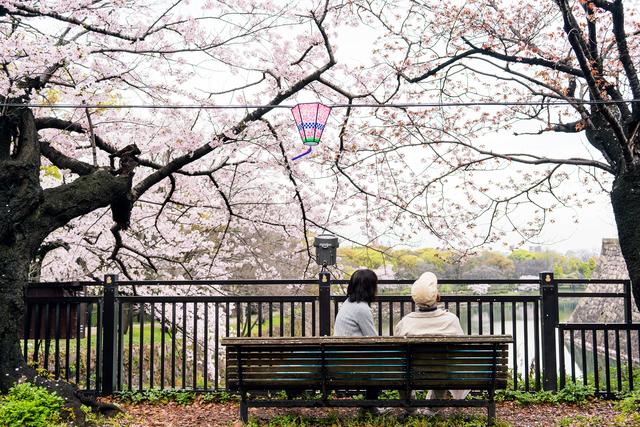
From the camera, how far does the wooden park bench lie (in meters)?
4.63

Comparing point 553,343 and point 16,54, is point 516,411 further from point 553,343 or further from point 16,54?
point 16,54

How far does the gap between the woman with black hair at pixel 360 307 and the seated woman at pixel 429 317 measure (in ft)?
1.06

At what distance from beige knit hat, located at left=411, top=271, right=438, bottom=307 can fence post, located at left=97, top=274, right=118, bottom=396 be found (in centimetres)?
332

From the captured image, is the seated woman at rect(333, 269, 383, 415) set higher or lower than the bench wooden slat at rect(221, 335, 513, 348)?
higher

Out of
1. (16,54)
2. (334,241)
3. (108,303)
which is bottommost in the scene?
(108,303)

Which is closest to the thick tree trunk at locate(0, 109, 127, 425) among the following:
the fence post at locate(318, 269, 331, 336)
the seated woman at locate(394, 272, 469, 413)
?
the fence post at locate(318, 269, 331, 336)

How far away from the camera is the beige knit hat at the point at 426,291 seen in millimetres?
5035

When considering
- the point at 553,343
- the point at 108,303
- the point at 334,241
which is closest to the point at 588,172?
the point at 553,343

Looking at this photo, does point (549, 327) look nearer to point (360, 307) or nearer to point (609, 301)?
point (360, 307)

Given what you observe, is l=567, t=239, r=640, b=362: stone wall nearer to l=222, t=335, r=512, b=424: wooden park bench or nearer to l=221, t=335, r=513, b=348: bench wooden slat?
l=222, t=335, r=512, b=424: wooden park bench

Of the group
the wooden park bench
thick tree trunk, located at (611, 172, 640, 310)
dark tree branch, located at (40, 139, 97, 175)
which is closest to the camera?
the wooden park bench

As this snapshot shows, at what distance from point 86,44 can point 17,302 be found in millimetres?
3219

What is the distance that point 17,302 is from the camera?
5500 mm

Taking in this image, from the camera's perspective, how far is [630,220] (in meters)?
5.82
